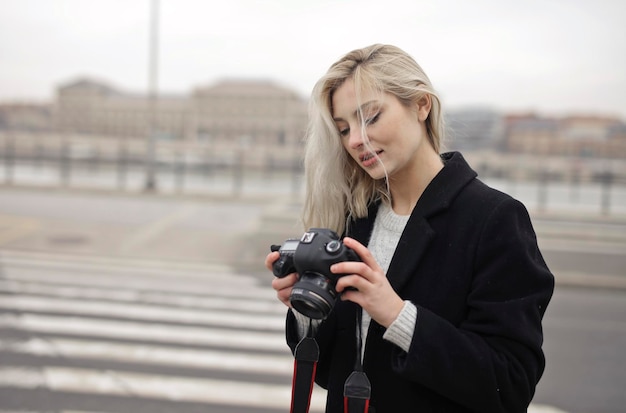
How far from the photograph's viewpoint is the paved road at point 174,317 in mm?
4426

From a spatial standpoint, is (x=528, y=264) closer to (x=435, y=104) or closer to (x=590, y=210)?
(x=435, y=104)

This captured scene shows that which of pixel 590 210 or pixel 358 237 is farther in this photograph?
pixel 590 210

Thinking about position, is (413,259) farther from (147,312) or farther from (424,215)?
(147,312)

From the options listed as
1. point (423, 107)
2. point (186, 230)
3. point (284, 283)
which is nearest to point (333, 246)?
point (284, 283)

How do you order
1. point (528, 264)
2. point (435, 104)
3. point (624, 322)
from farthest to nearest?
1. point (624, 322)
2. point (435, 104)
3. point (528, 264)

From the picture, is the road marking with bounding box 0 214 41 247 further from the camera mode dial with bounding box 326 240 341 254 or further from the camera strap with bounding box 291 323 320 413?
the camera mode dial with bounding box 326 240 341 254

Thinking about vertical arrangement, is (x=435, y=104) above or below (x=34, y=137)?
above

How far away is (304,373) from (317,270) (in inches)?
→ 12.3

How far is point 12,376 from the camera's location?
14.9ft

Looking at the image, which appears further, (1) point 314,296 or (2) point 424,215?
(2) point 424,215

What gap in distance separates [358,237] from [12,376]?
4.05 meters

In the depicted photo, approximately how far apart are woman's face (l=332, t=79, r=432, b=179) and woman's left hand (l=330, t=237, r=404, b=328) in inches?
12.2

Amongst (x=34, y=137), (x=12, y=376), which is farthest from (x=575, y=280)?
(x=34, y=137)

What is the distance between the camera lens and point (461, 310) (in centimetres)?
141
